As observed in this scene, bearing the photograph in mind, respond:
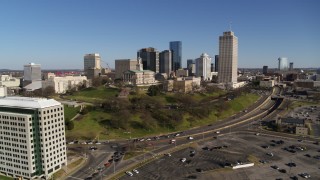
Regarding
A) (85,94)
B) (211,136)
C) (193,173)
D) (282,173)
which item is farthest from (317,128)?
(85,94)

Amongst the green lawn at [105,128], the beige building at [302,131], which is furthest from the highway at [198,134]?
the beige building at [302,131]

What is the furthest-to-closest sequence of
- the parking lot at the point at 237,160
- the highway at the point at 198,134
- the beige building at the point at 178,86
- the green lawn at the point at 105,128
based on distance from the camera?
the beige building at the point at 178,86 < the green lawn at the point at 105,128 < the highway at the point at 198,134 < the parking lot at the point at 237,160

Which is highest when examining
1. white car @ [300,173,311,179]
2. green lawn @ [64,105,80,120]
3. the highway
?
green lawn @ [64,105,80,120]

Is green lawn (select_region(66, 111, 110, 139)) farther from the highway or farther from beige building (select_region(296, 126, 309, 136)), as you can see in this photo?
beige building (select_region(296, 126, 309, 136))

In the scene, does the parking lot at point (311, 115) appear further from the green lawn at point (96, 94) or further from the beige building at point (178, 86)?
the green lawn at point (96, 94)

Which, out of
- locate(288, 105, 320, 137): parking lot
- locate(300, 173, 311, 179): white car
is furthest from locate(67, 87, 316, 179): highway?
locate(300, 173, 311, 179): white car

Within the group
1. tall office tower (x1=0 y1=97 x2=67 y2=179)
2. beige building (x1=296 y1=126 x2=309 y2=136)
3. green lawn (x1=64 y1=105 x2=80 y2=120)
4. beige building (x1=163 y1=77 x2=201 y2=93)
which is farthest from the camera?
beige building (x1=163 y1=77 x2=201 y2=93)

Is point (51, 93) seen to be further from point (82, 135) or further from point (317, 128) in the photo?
point (317, 128)
